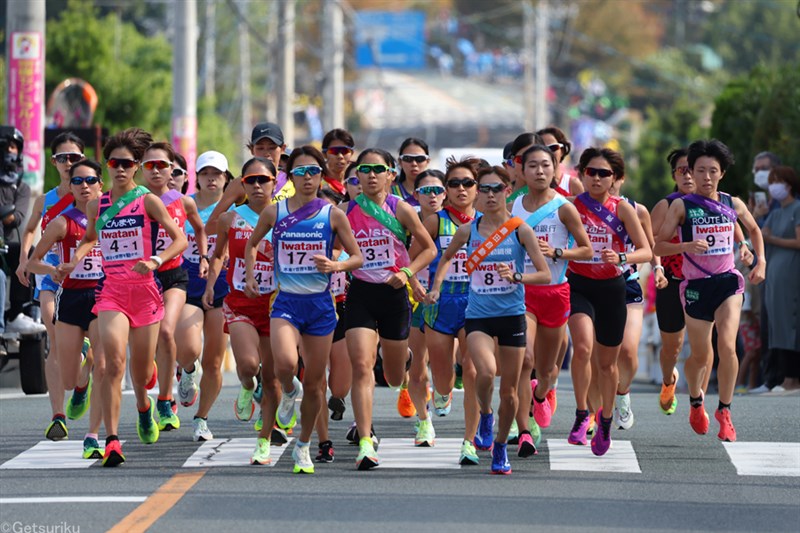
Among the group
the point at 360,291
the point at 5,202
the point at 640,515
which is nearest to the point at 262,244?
the point at 360,291

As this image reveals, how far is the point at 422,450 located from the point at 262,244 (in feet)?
6.32

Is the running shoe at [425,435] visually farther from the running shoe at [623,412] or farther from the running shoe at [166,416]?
the running shoe at [166,416]

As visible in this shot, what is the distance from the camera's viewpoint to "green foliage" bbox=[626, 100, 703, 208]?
6950 cm

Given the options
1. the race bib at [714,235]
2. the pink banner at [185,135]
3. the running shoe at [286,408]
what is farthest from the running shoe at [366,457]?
the pink banner at [185,135]

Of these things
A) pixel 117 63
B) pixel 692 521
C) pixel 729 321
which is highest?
pixel 117 63

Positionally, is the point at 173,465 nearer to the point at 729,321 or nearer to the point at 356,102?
the point at 729,321

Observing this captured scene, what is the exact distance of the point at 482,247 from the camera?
43.0ft

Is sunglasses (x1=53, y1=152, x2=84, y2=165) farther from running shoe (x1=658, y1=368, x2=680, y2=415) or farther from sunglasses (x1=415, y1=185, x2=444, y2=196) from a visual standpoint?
running shoe (x1=658, y1=368, x2=680, y2=415)

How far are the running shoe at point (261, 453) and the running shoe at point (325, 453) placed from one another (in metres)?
0.39

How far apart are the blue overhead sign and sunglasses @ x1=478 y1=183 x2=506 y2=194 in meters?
80.5

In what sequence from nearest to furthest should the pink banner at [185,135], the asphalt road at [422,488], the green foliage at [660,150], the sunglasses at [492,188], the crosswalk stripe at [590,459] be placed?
1. the asphalt road at [422,488]
2. the sunglasses at [492,188]
3. the crosswalk stripe at [590,459]
4. the pink banner at [185,135]
5. the green foliage at [660,150]

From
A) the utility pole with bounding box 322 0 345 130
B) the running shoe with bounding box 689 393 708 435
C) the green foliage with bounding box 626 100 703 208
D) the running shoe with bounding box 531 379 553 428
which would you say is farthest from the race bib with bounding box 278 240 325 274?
the green foliage with bounding box 626 100 703 208

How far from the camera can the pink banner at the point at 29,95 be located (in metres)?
22.3

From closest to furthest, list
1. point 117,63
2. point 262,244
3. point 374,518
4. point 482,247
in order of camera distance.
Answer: point 374,518 < point 482,247 < point 262,244 < point 117,63
